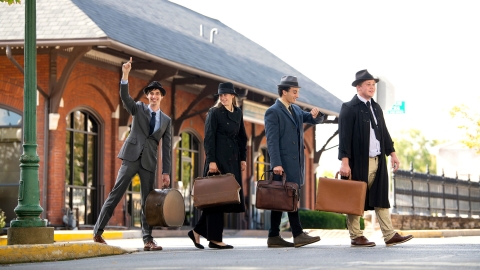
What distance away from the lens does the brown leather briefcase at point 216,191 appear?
11.9 m

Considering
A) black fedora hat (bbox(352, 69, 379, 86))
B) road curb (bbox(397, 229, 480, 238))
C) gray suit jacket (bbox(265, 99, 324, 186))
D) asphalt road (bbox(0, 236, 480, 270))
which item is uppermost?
black fedora hat (bbox(352, 69, 379, 86))

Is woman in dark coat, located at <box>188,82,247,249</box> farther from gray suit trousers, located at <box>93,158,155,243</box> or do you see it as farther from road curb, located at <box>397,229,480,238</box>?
road curb, located at <box>397,229,480,238</box>

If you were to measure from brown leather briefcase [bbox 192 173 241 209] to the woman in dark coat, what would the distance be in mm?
202

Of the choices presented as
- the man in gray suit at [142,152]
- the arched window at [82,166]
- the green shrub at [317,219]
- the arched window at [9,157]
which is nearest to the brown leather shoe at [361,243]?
the man in gray suit at [142,152]

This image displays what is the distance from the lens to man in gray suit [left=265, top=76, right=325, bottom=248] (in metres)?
12.2

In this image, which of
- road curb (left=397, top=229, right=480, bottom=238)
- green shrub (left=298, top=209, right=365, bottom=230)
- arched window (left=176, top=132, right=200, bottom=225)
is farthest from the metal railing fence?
arched window (left=176, top=132, right=200, bottom=225)

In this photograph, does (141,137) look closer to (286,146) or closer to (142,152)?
(142,152)

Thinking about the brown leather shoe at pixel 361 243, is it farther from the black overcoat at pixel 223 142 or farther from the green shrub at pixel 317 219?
the green shrub at pixel 317 219

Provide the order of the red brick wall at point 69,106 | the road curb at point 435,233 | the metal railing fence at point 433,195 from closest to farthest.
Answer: the road curb at point 435,233, the red brick wall at point 69,106, the metal railing fence at point 433,195

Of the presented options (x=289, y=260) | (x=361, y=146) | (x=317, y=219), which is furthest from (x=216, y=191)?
(x=317, y=219)

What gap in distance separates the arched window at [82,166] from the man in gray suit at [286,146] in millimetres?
10686

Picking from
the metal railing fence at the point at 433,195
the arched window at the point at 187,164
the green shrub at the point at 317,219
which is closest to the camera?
the metal railing fence at the point at 433,195

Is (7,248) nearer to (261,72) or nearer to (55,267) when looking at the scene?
(55,267)

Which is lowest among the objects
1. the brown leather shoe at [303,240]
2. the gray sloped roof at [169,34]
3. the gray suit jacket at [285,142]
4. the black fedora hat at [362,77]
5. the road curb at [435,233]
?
the road curb at [435,233]
